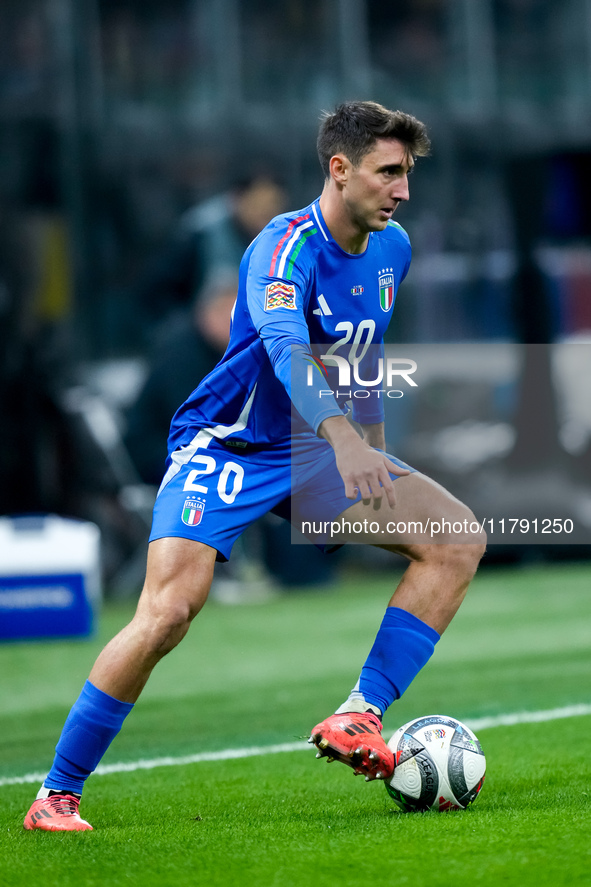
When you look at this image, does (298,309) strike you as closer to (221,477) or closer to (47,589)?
(221,477)

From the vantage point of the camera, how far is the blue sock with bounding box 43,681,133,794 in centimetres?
396

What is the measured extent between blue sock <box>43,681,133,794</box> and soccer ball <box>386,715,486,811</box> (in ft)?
2.84

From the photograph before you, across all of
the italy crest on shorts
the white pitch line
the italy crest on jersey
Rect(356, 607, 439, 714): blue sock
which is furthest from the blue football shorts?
the white pitch line

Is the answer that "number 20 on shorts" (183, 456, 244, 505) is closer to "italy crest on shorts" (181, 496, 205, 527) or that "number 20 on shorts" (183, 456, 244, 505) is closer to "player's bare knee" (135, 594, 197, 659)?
"italy crest on shorts" (181, 496, 205, 527)

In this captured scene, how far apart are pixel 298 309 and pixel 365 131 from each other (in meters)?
0.60

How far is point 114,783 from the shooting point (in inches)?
191

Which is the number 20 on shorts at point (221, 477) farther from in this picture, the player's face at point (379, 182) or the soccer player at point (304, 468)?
the player's face at point (379, 182)

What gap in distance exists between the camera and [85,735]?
3959 mm

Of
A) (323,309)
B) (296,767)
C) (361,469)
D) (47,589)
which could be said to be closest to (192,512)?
(361,469)

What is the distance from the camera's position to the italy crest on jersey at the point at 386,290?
4.33m

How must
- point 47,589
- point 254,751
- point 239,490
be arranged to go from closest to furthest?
point 239,490, point 254,751, point 47,589

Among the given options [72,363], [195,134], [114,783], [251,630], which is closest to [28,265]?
[72,363]

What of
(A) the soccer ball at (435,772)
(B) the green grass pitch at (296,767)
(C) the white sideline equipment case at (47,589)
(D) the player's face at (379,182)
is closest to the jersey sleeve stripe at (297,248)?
(D) the player's face at (379,182)

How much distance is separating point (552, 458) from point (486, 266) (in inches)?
85.0
